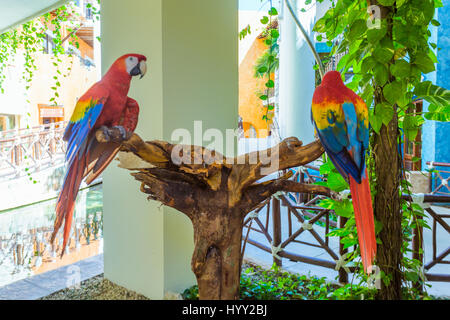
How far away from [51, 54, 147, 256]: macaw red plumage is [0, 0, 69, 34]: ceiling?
1.61m

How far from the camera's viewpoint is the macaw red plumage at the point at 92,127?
2.35 feet

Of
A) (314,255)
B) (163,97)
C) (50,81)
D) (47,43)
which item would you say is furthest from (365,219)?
(47,43)

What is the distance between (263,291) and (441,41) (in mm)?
3780

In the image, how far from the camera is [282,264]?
1854mm

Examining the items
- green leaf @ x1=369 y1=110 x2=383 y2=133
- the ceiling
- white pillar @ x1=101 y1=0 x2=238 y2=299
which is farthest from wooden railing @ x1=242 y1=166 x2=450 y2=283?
the ceiling

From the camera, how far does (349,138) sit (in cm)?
71

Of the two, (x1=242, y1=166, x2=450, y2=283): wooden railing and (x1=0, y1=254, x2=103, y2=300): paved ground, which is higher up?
(x1=242, y1=166, x2=450, y2=283): wooden railing

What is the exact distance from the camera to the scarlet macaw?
70 cm

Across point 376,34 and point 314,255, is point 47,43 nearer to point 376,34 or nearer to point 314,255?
point 376,34

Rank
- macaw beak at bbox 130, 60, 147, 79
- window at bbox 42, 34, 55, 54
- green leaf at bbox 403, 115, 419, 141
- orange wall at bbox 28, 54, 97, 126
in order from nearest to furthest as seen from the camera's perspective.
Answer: macaw beak at bbox 130, 60, 147, 79, green leaf at bbox 403, 115, 419, 141, orange wall at bbox 28, 54, 97, 126, window at bbox 42, 34, 55, 54

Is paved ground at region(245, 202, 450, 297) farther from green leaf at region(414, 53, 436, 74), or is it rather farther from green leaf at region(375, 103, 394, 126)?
green leaf at region(414, 53, 436, 74)
